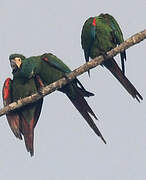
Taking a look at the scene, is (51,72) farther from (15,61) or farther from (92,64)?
(92,64)

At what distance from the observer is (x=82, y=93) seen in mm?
7980

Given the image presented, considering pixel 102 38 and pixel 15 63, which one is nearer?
pixel 102 38

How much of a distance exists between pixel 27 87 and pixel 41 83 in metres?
0.32

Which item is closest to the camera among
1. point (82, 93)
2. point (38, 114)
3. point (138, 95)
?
point (138, 95)

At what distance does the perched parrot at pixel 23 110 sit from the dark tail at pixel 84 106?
26.7 inches

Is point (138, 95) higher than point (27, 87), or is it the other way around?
point (27, 87)

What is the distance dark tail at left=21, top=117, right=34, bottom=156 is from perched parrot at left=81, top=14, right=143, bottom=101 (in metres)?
1.57

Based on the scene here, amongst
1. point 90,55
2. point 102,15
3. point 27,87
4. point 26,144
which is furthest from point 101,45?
point 26,144

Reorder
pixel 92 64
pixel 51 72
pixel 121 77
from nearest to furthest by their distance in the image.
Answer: pixel 92 64 → pixel 121 77 → pixel 51 72

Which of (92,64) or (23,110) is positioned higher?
(23,110)

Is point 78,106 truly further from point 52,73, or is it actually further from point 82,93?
point 52,73

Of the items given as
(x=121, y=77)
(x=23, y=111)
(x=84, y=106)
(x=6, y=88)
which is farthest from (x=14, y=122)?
(x=121, y=77)

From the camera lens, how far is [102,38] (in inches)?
318

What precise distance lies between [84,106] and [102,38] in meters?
1.20
